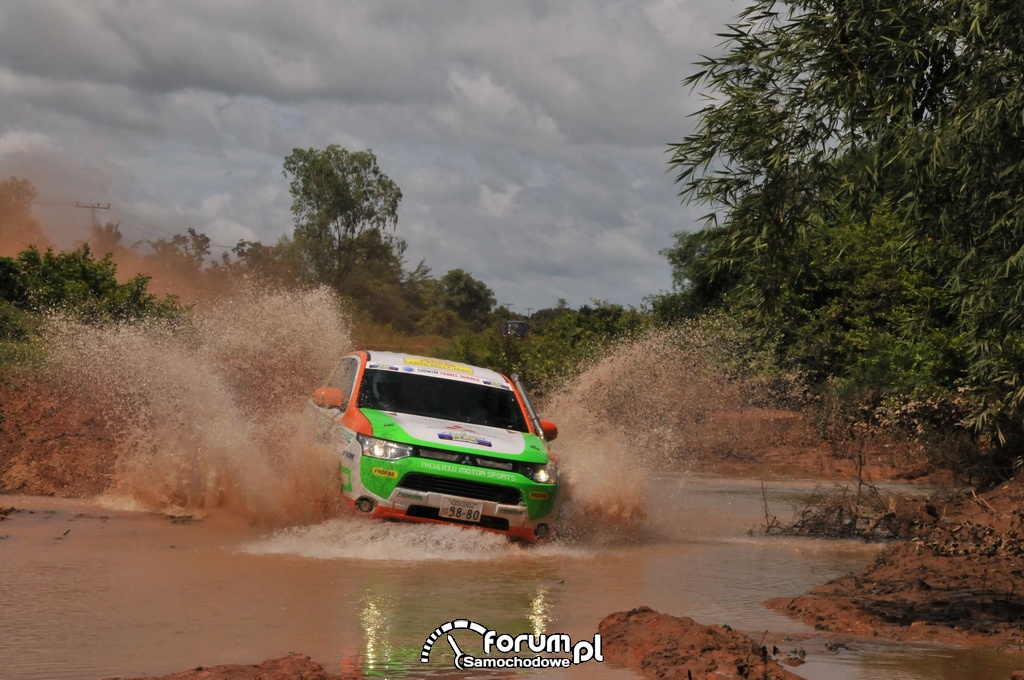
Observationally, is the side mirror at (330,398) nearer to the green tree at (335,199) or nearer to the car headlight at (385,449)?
the car headlight at (385,449)

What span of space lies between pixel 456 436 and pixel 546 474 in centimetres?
89

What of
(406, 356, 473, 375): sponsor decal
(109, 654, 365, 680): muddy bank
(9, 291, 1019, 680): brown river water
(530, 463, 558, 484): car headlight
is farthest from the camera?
(406, 356, 473, 375): sponsor decal

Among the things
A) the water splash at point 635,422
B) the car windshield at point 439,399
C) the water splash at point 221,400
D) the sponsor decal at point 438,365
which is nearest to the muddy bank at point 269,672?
the water splash at point 221,400

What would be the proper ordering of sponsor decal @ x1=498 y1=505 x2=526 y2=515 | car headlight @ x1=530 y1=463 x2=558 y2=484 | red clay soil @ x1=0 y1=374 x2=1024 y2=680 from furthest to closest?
car headlight @ x1=530 y1=463 x2=558 y2=484 → sponsor decal @ x1=498 y1=505 x2=526 y2=515 → red clay soil @ x1=0 y1=374 x2=1024 y2=680

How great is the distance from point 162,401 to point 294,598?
8791 mm

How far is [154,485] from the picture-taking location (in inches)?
531

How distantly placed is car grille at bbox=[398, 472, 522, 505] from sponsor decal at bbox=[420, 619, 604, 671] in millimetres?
3163

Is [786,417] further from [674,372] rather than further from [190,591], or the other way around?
[190,591]

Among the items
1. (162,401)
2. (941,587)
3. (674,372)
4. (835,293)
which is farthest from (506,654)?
(835,293)

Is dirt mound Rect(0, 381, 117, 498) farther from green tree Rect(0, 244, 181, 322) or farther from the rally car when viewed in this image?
green tree Rect(0, 244, 181, 322)

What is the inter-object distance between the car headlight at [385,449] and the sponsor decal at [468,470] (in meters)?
0.20

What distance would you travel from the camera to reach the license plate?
1059 cm

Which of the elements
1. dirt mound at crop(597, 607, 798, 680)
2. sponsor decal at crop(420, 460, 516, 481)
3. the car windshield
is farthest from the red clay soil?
the car windshield

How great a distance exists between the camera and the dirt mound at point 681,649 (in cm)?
614
